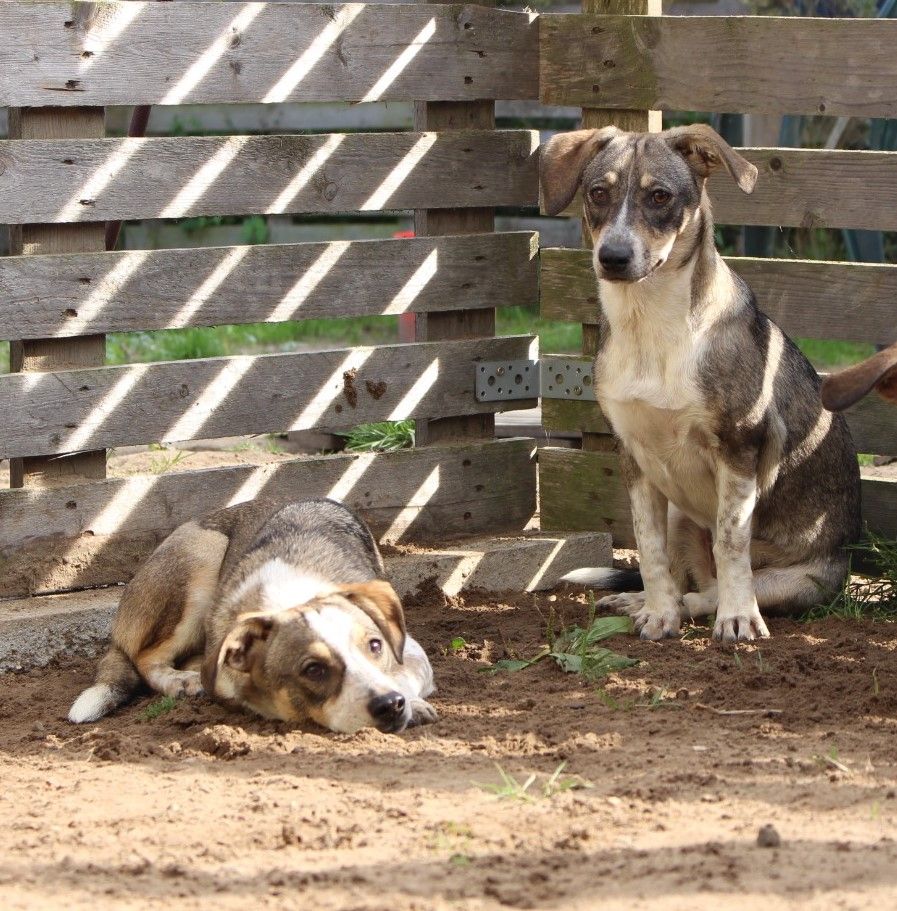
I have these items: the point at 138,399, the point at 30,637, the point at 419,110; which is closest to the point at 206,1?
the point at 419,110

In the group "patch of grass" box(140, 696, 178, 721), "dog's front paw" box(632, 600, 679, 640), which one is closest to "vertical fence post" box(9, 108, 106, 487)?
"patch of grass" box(140, 696, 178, 721)

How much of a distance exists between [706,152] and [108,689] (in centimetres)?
284

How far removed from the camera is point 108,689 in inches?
193

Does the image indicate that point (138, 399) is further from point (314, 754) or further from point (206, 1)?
point (314, 754)

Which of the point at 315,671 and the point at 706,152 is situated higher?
the point at 706,152

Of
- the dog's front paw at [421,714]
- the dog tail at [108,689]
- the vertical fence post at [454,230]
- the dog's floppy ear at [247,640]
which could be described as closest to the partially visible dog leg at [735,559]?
the dog's front paw at [421,714]

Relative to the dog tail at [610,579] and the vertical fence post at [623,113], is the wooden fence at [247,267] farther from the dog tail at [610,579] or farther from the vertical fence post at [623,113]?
the dog tail at [610,579]

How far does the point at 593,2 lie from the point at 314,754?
358cm

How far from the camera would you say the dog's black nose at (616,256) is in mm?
5039

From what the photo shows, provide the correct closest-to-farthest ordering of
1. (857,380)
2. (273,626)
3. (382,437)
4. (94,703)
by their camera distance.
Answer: (857,380) → (273,626) → (94,703) → (382,437)

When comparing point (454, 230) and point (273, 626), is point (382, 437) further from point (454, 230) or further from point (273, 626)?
point (273, 626)

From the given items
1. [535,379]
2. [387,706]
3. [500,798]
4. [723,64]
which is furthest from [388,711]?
[723,64]

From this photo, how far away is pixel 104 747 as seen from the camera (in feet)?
14.5

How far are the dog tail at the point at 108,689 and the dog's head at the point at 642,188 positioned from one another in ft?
7.14
